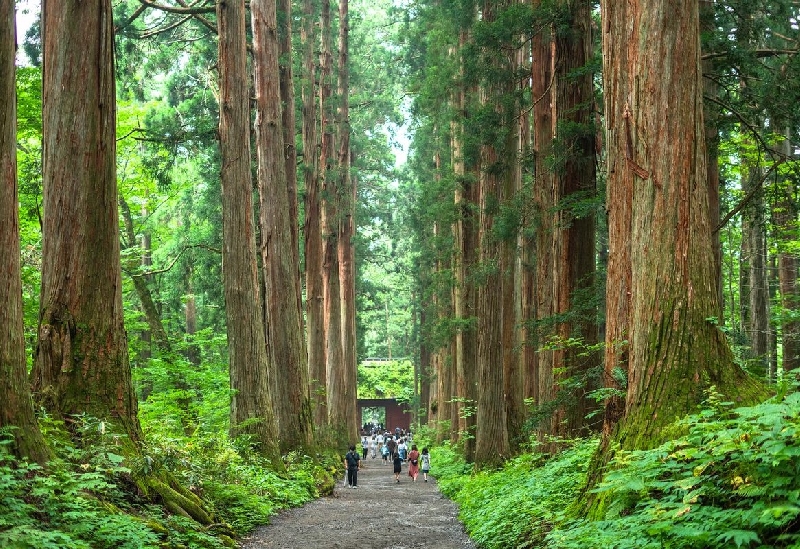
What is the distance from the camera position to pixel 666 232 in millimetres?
7059

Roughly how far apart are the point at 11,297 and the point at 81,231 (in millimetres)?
2451

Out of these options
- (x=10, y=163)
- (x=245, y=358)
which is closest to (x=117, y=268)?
(x=10, y=163)

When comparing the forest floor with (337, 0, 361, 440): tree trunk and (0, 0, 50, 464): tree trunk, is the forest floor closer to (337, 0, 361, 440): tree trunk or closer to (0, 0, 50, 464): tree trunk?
(0, 0, 50, 464): tree trunk

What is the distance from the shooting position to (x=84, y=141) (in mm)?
9117

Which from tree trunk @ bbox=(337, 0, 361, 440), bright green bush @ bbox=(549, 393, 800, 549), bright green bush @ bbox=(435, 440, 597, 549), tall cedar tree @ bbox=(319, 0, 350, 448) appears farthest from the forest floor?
tree trunk @ bbox=(337, 0, 361, 440)

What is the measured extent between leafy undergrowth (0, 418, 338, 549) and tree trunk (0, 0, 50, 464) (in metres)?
0.29

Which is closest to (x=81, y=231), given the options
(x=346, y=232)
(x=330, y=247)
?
(x=330, y=247)

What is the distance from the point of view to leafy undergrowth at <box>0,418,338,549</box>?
5.74m

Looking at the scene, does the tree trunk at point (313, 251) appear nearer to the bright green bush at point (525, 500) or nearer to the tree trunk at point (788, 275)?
the bright green bush at point (525, 500)

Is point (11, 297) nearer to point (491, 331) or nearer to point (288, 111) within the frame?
point (491, 331)

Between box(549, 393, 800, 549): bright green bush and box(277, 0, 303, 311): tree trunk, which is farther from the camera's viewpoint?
box(277, 0, 303, 311): tree trunk

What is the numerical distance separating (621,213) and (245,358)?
9958 mm

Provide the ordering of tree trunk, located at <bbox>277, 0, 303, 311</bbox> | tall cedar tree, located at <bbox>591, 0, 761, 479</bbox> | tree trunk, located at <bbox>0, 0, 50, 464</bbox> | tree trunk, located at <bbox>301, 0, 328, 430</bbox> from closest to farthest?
tree trunk, located at <bbox>0, 0, 50, 464</bbox>
tall cedar tree, located at <bbox>591, 0, 761, 479</bbox>
tree trunk, located at <bbox>277, 0, 303, 311</bbox>
tree trunk, located at <bbox>301, 0, 328, 430</bbox>

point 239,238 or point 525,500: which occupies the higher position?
point 239,238
